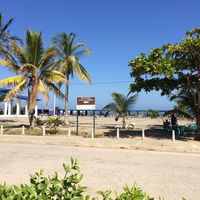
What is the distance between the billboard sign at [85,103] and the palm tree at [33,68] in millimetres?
3530

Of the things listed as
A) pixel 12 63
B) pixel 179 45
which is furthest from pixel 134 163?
pixel 12 63

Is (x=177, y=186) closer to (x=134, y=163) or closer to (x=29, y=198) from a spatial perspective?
(x=134, y=163)

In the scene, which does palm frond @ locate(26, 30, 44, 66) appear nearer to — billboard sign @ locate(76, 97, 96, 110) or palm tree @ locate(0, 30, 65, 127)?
palm tree @ locate(0, 30, 65, 127)

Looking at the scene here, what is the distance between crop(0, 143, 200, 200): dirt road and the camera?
7.20 metres

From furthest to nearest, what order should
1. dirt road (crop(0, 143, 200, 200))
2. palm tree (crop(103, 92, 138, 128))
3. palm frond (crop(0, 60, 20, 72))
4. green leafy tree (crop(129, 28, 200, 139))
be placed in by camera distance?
1. palm tree (crop(103, 92, 138, 128))
2. palm frond (crop(0, 60, 20, 72))
3. green leafy tree (crop(129, 28, 200, 139))
4. dirt road (crop(0, 143, 200, 200))

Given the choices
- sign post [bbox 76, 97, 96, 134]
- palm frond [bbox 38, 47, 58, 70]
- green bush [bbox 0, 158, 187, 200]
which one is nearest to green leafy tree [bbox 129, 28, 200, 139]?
sign post [bbox 76, 97, 96, 134]

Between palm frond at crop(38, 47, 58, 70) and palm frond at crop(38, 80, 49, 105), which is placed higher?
palm frond at crop(38, 47, 58, 70)

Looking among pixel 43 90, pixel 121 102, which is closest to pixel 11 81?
pixel 43 90

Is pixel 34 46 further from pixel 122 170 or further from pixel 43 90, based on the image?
pixel 122 170

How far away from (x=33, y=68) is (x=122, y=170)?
15.6 metres

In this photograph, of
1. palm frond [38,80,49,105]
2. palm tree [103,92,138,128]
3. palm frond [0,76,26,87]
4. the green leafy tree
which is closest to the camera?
the green leafy tree

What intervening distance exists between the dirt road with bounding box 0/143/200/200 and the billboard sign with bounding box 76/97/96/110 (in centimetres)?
732

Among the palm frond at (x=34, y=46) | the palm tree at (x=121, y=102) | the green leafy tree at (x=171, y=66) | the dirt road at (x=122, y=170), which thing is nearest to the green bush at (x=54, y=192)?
the dirt road at (x=122, y=170)

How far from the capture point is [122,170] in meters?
9.24
